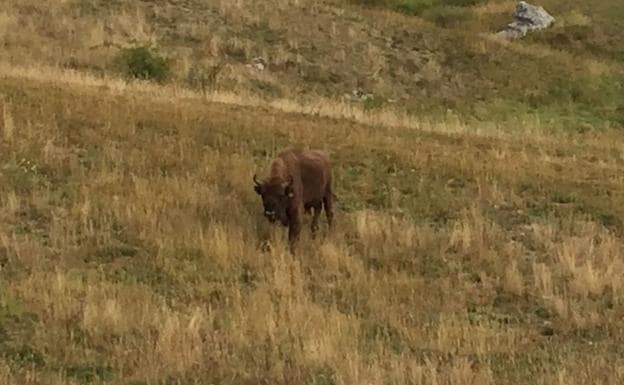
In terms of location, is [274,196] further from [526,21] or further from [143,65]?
[526,21]

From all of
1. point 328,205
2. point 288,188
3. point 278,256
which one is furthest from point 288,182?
point 328,205

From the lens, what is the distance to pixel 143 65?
84.0ft

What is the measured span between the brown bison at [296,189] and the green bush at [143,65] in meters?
12.6

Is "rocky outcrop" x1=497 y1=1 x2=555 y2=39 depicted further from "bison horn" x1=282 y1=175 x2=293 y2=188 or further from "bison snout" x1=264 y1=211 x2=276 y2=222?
"bison snout" x1=264 y1=211 x2=276 y2=222

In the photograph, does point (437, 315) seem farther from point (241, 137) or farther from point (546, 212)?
point (241, 137)

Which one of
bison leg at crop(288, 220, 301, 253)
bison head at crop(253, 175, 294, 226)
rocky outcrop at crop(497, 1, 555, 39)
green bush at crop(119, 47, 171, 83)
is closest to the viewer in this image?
bison head at crop(253, 175, 294, 226)

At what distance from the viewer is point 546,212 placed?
564 inches

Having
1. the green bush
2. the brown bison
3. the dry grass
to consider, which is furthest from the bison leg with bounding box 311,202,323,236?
the green bush

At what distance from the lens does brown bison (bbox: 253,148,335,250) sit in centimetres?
1174

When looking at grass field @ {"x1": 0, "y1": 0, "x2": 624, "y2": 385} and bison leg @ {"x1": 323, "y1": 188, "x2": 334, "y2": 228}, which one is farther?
bison leg @ {"x1": 323, "y1": 188, "x2": 334, "y2": 228}

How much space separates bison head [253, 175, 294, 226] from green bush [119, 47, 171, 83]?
14.2m

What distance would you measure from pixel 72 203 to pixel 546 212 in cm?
679

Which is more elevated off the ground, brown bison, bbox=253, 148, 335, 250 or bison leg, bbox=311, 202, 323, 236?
brown bison, bbox=253, 148, 335, 250

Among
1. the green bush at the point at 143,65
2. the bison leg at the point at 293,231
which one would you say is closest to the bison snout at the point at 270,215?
the bison leg at the point at 293,231
